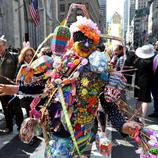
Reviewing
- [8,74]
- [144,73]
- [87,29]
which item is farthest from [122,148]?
[87,29]

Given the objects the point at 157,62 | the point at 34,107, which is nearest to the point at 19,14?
the point at 157,62

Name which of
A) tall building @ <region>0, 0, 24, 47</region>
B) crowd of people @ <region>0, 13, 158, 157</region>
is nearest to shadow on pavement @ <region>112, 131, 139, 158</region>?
crowd of people @ <region>0, 13, 158, 157</region>

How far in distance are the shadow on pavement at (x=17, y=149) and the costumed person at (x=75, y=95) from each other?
2.58 meters

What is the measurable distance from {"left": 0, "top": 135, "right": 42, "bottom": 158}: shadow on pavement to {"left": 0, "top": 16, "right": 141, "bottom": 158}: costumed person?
2.58m

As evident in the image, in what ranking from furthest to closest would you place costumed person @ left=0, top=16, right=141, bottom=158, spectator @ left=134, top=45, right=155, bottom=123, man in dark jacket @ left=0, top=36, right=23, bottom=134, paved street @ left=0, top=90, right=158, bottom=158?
spectator @ left=134, top=45, right=155, bottom=123, man in dark jacket @ left=0, top=36, right=23, bottom=134, paved street @ left=0, top=90, right=158, bottom=158, costumed person @ left=0, top=16, right=141, bottom=158

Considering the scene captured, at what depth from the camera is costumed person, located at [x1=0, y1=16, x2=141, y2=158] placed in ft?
7.73

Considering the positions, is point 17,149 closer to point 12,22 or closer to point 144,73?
point 144,73

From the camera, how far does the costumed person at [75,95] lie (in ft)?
7.73

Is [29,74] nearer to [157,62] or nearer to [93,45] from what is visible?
[93,45]

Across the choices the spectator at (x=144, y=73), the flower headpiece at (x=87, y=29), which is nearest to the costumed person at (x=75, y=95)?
the flower headpiece at (x=87, y=29)

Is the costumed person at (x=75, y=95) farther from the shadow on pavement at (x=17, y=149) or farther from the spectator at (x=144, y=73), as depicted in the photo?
the spectator at (x=144, y=73)

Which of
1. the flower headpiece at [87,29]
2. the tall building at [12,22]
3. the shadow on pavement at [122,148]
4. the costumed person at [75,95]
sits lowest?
the shadow on pavement at [122,148]

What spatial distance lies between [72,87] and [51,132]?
0.42 metres

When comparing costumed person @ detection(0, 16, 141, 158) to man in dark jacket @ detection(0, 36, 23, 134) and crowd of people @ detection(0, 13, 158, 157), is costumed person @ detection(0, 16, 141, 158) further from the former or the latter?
man in dark jacket @ detection(0, 36, 23, 134)
